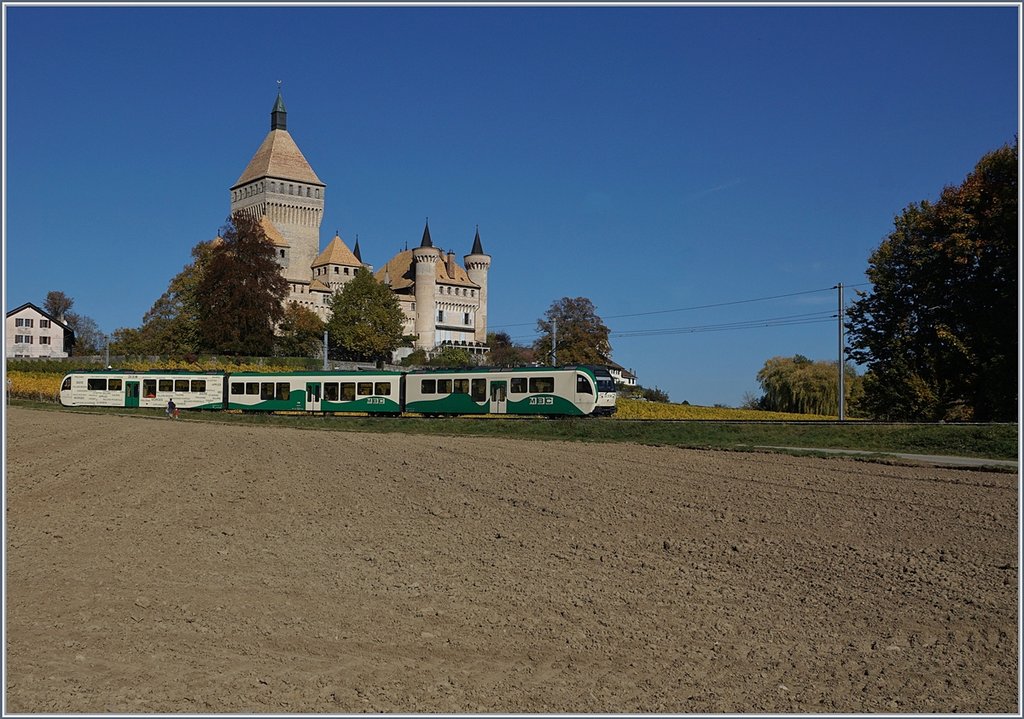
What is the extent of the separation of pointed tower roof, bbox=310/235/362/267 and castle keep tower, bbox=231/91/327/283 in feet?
5.85

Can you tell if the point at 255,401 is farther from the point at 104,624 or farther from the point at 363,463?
the point at 104,624

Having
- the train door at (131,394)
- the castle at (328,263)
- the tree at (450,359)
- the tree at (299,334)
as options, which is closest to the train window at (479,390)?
the train door at (131,394)

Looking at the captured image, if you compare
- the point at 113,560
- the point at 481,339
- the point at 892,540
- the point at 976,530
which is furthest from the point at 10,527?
the point at 481,339

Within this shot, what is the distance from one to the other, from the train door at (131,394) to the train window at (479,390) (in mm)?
26068

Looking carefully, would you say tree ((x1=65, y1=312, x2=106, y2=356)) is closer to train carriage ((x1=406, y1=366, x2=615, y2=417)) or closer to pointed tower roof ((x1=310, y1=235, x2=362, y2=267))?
pointed tower roof ((x1=310, y1=235, x2=362, y2=267))

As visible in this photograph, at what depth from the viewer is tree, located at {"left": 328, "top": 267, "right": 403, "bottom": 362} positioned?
100625 millimetres

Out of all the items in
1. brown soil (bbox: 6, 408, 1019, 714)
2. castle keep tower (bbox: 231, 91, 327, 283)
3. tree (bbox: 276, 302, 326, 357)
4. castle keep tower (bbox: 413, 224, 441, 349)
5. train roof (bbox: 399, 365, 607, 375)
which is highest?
castle keep tower (bbox: 231, 91, 327, 283)

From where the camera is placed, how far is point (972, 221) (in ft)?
128

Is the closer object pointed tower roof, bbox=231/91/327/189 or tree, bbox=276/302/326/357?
tree, bbox=276/302/326/357

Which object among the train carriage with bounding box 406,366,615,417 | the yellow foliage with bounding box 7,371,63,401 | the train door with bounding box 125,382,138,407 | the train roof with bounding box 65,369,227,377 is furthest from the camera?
the yellow foliage with bounding box 7,371,63,401

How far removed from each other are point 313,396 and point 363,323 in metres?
51.2

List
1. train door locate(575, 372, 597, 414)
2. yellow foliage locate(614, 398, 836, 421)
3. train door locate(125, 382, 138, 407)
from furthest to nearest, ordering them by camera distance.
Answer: train door locate(125, 382, 138, 407) → yellow foliage locate(614, 398, 836, 421) → train door locate(575, 372, 597, 414)

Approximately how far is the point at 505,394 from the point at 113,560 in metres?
32.2

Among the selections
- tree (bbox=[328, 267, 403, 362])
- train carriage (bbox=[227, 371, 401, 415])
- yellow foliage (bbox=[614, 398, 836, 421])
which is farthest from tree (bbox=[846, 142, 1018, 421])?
tree (bbox=[328, 267, 403, 362])
